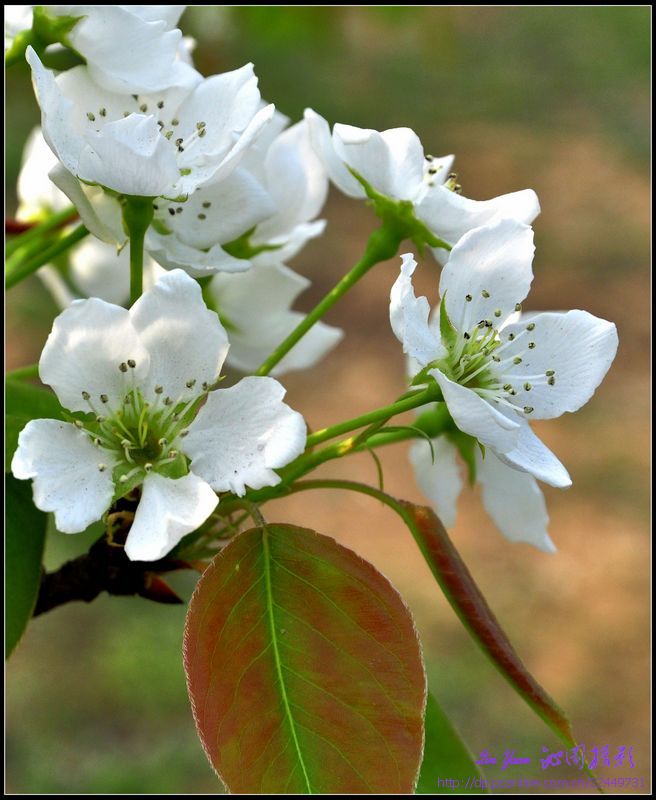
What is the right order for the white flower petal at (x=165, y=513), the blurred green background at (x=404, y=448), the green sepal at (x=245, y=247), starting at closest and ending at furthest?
the white flower petal at (x=165, y=513) < the green sepal at (x=245, y=247) < the blurred green background at (x=404, y=448)

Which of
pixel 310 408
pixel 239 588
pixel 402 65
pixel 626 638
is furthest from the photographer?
pixel 402 65

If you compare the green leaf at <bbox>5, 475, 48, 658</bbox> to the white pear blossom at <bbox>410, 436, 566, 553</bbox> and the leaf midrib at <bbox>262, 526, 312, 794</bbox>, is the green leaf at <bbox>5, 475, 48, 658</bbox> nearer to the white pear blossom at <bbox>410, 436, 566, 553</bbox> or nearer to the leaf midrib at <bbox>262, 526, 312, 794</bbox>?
the leaf midrib at <bbox>262, 526, 312, 794</bbox>

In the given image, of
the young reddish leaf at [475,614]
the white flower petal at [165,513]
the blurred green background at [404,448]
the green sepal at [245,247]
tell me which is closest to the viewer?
the white flower petal at [165,513]

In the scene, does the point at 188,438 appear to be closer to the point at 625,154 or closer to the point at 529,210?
the point at 529,210

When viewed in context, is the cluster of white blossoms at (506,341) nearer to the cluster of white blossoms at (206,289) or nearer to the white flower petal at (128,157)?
Answer: the cluster of white blossoms at (206,289)

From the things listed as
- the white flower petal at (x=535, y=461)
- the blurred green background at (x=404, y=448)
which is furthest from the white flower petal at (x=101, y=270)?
the blurred green background at (x=404, y=448)

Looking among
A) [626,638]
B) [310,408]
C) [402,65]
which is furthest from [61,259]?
[402,65]

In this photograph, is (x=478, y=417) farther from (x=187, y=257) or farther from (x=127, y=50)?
(x=127, y=50)
